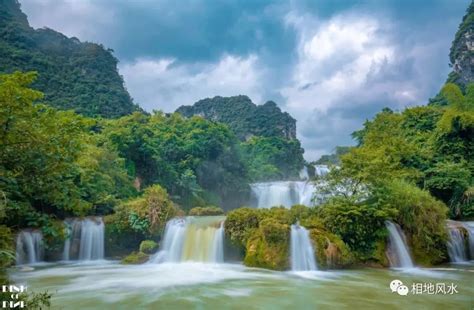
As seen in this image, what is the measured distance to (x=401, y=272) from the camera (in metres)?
11.2

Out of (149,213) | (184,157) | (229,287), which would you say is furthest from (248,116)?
(229,287)

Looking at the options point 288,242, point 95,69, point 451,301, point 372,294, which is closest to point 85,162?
point 288,242

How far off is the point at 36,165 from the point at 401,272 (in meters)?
10.6

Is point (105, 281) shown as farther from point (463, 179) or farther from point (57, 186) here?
point (463, 179)

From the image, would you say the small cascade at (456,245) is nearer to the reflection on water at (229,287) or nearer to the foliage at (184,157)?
the reflection on water at (229,287)

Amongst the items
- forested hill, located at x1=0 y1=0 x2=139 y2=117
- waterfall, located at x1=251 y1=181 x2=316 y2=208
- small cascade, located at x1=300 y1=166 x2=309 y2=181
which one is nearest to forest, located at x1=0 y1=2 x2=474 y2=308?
waterfall, located at x1=251 y1=181 x2=316 y2=208

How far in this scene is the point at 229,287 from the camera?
9117 millimetres

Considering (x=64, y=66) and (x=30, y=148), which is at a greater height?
(x=64, y=66)

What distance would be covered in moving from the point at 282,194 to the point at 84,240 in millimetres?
16676

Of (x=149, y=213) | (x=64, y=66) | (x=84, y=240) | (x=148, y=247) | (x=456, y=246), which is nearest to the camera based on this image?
(x=456, y=246)

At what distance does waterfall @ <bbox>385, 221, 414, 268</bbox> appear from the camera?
40.1 ft

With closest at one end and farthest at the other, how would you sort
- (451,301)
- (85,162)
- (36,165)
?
(36,165), (451,301), (85,162)

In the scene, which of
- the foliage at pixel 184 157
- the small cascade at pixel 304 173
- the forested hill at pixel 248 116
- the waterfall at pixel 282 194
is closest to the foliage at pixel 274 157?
the small cascade at pixel 304 173

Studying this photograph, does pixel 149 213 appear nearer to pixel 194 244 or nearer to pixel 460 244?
pixel 194 244
